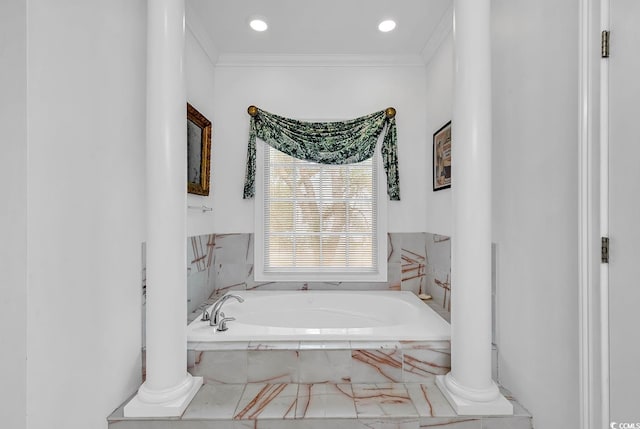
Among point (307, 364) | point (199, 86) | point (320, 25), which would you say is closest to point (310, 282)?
point (307, 364)

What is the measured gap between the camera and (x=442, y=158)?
2.62 metres

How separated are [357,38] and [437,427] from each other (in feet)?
8.86

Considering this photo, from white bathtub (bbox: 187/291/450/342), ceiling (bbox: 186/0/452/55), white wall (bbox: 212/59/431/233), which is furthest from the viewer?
white wall (bbox: 212/59/431/233)

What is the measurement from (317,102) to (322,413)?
2447mm

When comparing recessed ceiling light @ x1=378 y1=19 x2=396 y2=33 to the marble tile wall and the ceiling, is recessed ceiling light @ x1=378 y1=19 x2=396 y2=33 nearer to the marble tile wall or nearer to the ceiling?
the ceiling

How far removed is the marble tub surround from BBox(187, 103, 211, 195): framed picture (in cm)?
123
